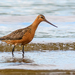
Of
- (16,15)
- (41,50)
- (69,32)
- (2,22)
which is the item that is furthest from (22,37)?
(16,15)

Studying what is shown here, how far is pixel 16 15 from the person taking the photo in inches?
880

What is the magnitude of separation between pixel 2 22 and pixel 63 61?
11.5 m

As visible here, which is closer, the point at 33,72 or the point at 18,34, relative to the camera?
the point at 33,72

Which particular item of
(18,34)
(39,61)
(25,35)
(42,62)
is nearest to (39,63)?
(42,62)

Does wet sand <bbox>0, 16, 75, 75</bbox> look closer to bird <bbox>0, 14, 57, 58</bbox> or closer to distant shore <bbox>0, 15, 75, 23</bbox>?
bird <bbox>0, 14, 57, 58</bbox>

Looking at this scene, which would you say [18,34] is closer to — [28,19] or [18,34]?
[18,34]

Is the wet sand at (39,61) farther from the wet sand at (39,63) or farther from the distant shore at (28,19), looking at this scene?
the distant shore at (28,19)

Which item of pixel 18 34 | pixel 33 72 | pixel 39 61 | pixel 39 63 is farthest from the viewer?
pixel 18 34

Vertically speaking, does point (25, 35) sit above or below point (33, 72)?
above

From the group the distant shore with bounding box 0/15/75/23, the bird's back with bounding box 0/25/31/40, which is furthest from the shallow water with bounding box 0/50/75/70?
the distant shore with bounding box 0/15/75/23


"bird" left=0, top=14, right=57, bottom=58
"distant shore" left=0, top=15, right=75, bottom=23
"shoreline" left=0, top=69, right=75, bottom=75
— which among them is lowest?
"shoreline" left=0, top=69, right=75, bottom=75

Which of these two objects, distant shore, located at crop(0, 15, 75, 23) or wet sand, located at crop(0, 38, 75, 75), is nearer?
wet sand, located at crop(0, 38, 75, 75)

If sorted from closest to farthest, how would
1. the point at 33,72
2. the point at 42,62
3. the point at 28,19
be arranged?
the point at 33,72, the point at 42,62, the point at 28,19

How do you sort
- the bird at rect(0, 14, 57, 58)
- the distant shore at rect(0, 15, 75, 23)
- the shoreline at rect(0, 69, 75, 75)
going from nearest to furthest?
1. the shoreline at rect(0, 69, 75, 75)
2. the bird at rect(0, 14, 57, 58)
3. the distant shore at rect(0, 15, 75, 23)
